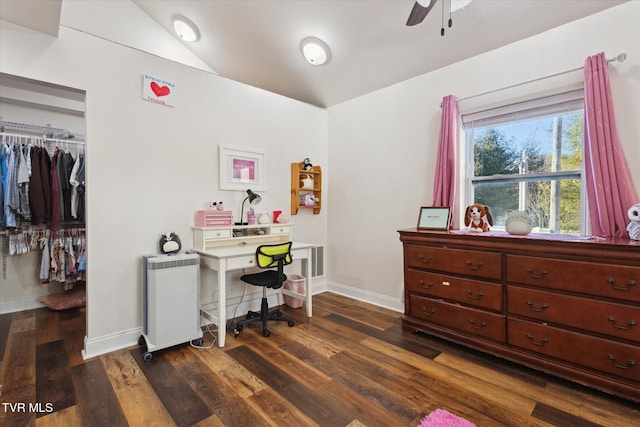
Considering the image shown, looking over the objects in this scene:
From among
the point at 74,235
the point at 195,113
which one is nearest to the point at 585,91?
the point at 195,113

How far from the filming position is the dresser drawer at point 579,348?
71.7 inches

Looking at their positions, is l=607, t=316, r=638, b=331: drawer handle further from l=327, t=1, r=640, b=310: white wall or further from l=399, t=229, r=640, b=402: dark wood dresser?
l=327, t=1, r=640, b=310: white wall

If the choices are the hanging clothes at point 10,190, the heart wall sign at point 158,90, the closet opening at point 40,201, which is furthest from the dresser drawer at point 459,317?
the hanging clothes at point 10,190

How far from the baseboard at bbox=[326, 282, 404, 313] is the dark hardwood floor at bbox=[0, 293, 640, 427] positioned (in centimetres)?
65

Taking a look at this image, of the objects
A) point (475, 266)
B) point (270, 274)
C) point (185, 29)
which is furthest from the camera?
point (185, 29)

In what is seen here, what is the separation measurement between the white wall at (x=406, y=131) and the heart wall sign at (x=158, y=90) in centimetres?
213

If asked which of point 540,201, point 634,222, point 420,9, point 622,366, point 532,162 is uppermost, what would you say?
point 420,9

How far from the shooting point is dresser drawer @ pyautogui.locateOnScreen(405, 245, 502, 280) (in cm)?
236

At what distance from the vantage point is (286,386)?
2.03 m

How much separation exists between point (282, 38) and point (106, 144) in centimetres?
208

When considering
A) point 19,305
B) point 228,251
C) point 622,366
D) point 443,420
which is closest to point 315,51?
point 228,251

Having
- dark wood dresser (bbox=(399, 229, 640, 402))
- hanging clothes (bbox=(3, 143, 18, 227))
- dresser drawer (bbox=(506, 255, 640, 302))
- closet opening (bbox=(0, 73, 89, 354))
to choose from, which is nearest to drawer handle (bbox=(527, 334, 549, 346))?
dark wood dresser (bbox=(399, 229, 640, 402))

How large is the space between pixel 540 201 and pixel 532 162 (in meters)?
0.36

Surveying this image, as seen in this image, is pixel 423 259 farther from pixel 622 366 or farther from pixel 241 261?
pixel 241 261
